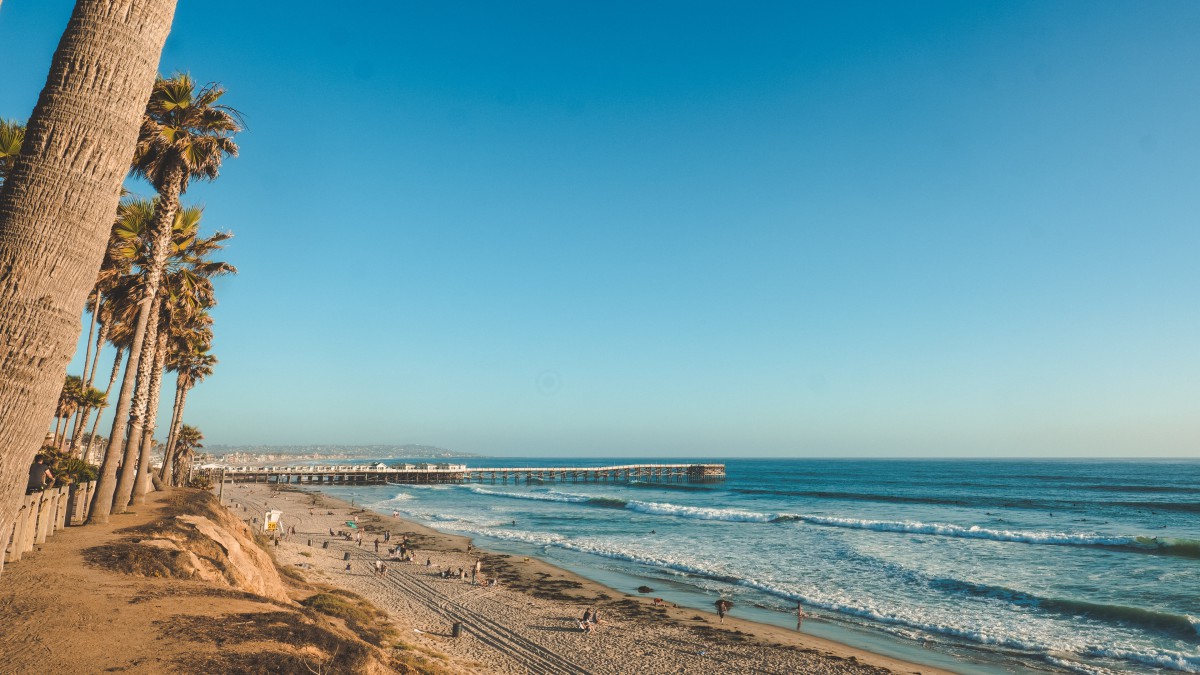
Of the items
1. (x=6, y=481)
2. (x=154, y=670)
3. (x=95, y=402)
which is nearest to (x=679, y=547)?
(x=95, y=402)

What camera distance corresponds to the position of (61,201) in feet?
11.7

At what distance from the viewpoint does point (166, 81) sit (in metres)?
16.1

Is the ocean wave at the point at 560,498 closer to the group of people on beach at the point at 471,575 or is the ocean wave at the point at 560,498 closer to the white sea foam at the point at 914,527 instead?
the white sea foam at the point at 914,527

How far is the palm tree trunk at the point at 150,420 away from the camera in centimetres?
2196

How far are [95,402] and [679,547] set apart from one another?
31271 mm

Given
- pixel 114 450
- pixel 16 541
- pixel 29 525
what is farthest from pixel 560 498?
pixel 16 541

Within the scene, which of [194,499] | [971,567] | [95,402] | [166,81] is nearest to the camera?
[166,81]

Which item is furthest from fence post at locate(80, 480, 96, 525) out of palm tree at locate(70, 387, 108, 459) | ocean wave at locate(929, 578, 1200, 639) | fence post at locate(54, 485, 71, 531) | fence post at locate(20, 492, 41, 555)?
ocean wave at locate(929, 578, 1200, 639)

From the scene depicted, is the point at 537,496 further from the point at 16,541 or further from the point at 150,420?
the point at 16,541

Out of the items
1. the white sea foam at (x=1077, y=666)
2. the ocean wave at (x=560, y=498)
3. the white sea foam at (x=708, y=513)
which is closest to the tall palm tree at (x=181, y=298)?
the white sea foam at (x=1077, y=666)

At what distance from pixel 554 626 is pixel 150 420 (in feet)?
54.9

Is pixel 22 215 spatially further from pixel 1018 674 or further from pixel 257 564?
pixel 1018 674

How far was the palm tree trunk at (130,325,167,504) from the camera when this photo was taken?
72.1 feet

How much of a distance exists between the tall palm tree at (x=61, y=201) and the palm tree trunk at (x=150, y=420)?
21.5 m
